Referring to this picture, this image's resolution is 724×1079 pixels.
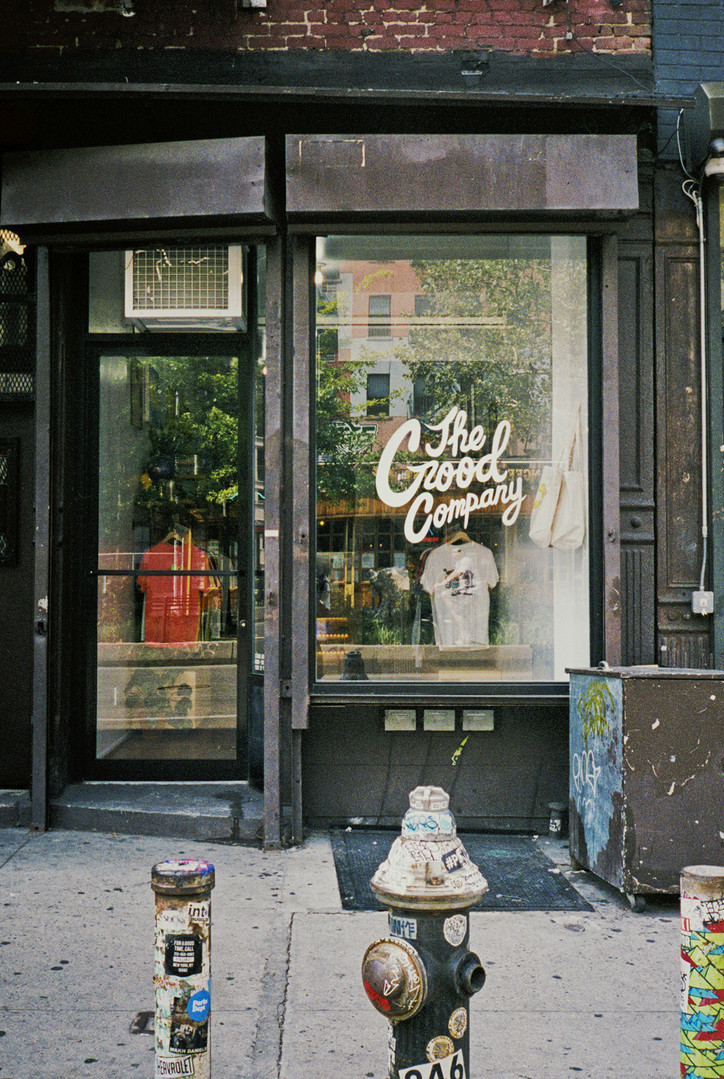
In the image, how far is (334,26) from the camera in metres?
6.89

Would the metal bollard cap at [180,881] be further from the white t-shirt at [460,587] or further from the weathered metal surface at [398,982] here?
the white t-shirt at [460,587]

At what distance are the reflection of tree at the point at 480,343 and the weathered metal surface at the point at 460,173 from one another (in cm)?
74

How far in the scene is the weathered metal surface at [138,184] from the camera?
6285 millimetres

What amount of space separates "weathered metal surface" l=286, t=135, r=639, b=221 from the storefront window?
544 millimetres

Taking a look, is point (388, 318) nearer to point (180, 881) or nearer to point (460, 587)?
point (460, 587)

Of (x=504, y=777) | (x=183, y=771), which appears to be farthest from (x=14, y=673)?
(x=504, y=777)

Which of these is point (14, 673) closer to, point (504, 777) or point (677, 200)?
point (504, 777)

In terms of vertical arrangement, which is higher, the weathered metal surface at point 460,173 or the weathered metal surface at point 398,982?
the weathered metal surface at point 460,173

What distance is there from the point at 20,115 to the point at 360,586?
397 cm

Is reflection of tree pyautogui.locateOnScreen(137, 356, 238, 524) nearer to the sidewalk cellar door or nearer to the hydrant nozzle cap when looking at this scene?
the sidewalk cellar door

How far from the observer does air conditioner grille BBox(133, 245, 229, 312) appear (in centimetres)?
727

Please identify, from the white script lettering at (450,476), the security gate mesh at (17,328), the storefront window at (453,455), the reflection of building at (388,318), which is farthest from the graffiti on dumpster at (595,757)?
the security gate mesh at (17,328)

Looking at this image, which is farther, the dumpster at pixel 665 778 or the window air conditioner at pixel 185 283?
the window air conditioner at pixel 185 283

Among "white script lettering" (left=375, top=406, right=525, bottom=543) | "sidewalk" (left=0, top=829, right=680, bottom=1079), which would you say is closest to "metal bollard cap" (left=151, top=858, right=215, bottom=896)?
"sidewalk" (left=0, top=829, right=680, bottom=1079)
